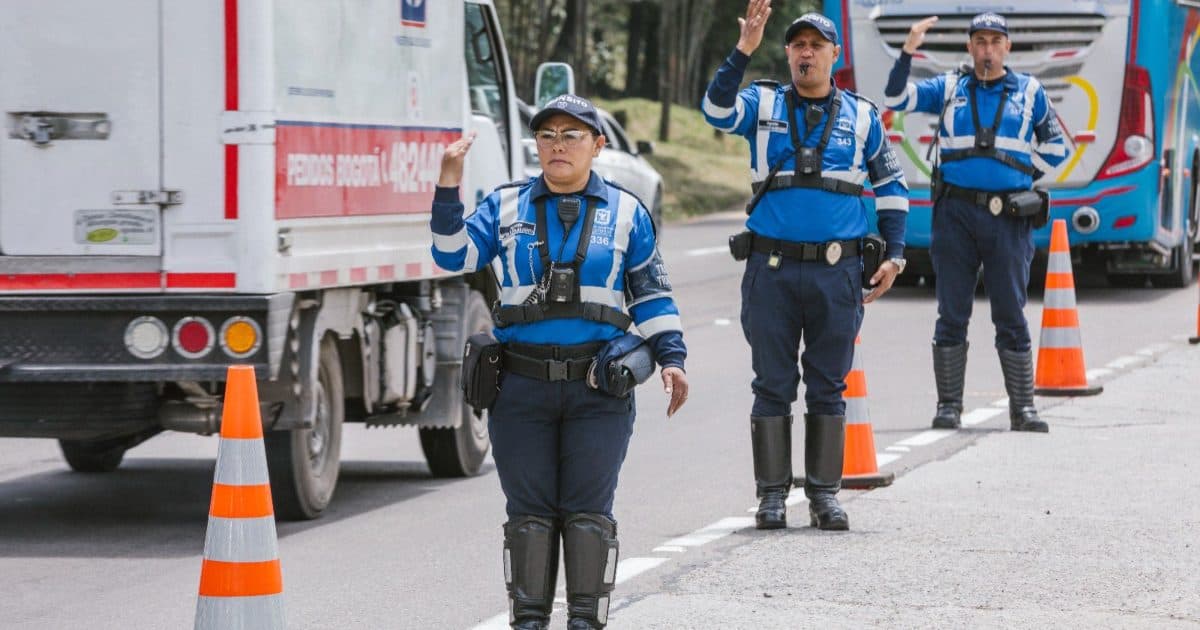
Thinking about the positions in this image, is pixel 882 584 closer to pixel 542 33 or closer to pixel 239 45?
pixel 239 45

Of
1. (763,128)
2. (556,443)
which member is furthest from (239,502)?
(763,128)

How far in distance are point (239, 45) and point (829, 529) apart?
9.68 ft

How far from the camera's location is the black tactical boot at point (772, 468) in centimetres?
899

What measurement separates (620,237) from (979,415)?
6.92m

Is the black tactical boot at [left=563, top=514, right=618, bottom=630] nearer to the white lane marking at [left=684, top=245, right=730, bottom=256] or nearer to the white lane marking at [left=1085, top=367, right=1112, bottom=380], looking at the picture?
the white lane marking at [left=1085, top=367, right=1112, bottom=380]

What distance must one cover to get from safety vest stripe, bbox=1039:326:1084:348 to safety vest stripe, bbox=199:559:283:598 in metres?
8.25

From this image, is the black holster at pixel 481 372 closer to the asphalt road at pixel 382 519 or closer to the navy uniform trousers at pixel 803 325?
the asphalt road at pixel 382 519

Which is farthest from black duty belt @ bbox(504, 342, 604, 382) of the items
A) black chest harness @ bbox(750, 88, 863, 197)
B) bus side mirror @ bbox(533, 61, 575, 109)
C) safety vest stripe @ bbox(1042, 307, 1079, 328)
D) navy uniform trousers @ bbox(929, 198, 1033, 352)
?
safety vest stripe @ bbox(1042, 307, 1079, 328)

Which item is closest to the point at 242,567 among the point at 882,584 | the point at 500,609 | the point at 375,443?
the point at 500,609

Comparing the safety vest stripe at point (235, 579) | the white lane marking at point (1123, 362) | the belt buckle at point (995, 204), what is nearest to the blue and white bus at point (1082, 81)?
the white lane marking at point (1123, 362)

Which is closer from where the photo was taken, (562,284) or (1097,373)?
(562,284)

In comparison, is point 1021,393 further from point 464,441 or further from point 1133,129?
point 1133,129

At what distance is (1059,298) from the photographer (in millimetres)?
13320

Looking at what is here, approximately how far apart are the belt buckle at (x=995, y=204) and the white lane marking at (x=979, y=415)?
1.29m
